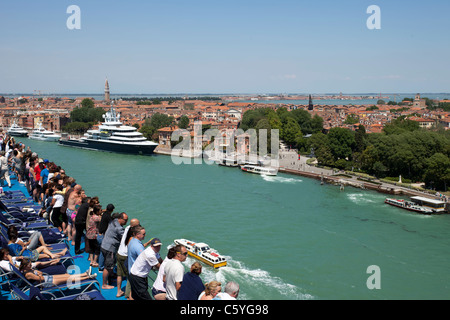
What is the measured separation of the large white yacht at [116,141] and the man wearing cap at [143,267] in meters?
19.5

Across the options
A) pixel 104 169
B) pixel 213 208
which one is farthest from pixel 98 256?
pixel 104 169

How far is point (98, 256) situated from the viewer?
278 cm

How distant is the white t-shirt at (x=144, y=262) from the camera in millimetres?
2105

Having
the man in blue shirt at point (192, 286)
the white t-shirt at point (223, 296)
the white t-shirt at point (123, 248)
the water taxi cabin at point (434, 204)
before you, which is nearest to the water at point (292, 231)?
the water taxi cabin at point (434, 204)

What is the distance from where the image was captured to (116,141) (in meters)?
22.1

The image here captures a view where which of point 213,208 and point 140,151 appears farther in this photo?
point 140,151

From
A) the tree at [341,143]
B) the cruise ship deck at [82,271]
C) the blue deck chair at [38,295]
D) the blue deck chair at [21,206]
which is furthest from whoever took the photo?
the tree at [341,143]

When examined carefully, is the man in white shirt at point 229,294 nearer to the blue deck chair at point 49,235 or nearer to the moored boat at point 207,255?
the blue deck chair at point 49,235

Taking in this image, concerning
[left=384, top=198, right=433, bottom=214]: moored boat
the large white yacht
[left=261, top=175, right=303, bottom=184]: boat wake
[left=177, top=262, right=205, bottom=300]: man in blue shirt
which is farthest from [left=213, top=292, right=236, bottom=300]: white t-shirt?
the large white yacht

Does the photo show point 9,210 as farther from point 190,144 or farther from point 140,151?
point 190,144

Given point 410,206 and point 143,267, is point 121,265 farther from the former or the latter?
point 410,206

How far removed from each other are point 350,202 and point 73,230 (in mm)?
10125

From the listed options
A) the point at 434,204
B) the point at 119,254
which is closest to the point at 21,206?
the point at 119,254

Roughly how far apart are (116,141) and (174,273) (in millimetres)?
21039
